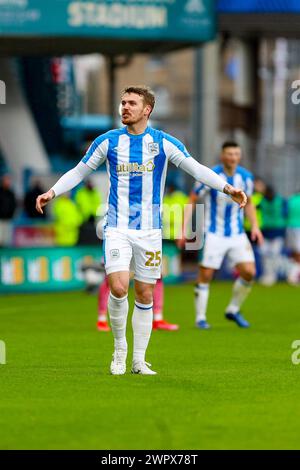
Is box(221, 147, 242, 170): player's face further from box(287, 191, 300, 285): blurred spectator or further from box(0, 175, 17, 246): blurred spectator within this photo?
box(287, 191, 300, 285): blurred spectator

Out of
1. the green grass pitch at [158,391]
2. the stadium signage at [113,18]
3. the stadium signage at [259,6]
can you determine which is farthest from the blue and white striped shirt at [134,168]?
the stadium signage at [259,6]

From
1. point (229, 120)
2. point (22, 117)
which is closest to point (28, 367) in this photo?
point (229, 120)

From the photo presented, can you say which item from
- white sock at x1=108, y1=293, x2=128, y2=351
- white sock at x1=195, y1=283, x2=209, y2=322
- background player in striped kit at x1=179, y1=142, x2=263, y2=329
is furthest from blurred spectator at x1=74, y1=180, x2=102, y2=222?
white sock at x1=108, y1=293, x2=128, y2=351

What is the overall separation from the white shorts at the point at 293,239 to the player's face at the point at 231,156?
10.6 m

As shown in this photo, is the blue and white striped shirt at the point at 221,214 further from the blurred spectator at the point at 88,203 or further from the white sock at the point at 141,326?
the blurred spectator at the point at 88,203

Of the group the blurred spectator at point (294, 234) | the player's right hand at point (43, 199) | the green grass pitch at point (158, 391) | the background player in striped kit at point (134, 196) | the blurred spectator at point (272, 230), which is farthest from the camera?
the blurred spectator at point (294, 234)

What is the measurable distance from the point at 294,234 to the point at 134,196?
15.1 metres

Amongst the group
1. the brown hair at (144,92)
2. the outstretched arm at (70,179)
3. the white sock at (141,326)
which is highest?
the brown hair at (144,92)

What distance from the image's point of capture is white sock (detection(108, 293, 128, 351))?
32.1 ft

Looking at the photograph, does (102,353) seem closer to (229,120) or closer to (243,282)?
(243,282)

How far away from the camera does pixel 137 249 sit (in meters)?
9.89

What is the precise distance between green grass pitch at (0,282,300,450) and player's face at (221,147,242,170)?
1898 mm

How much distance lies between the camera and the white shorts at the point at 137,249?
32.1ft

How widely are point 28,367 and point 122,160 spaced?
2.13m
